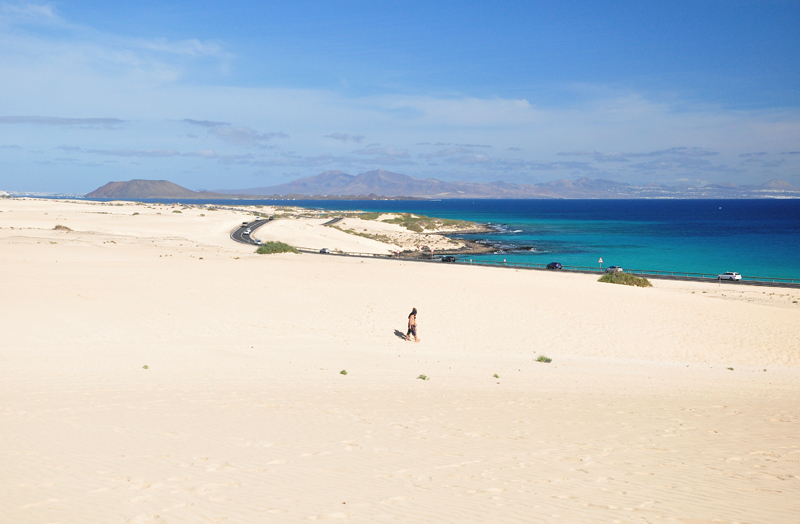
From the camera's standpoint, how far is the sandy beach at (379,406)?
21.0 feet

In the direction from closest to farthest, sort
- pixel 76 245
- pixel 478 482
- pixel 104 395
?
1. pixel 478 482
2. pixel 104 395
3. pixel 76 245

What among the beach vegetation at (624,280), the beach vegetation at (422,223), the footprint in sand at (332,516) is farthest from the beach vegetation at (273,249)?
the beach vegetation at (422,223)

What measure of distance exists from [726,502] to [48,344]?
17940mm

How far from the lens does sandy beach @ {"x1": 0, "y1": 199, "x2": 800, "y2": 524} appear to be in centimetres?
641

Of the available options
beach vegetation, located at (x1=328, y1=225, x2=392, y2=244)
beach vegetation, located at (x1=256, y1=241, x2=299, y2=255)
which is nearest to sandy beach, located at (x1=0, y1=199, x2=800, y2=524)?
beach vegetation, located at (x1=256, y1=241, x2=299, y2=255)

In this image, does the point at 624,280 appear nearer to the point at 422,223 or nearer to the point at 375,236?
the point at 375,236

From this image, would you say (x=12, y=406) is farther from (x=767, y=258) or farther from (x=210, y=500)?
(x=767, y=258)

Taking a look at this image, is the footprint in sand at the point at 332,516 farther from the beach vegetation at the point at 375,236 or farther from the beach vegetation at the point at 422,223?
the beach vegetation at the point at 422,223

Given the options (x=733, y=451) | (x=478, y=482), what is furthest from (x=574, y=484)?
(x=733, y=451)

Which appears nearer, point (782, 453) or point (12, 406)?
point (782, 453)

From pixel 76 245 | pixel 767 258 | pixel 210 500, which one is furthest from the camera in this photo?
pixel 767 258

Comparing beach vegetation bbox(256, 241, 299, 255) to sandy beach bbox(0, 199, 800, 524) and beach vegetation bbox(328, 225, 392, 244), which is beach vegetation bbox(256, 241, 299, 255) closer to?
sandy beach bbox(0, 199, 800, 524)

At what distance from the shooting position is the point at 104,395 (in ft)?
36.4

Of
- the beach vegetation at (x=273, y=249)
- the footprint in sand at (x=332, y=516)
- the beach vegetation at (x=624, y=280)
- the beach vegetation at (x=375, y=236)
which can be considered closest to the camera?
the footprint in sand at (x=332, y=516)
